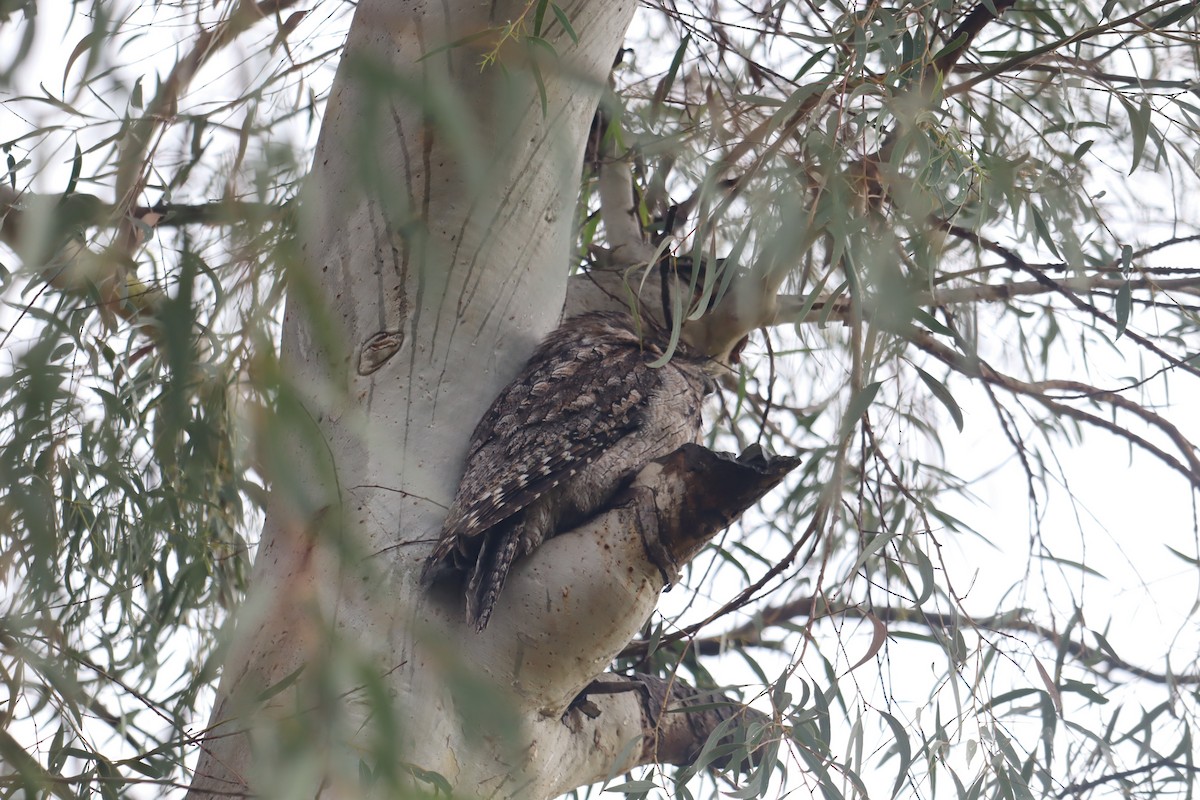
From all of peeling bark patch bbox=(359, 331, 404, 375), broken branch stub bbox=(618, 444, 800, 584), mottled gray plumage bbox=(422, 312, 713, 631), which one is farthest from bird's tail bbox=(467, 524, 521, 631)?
peeling bark patch bbox=(359, 331, 404, 375)

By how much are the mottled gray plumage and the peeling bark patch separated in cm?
15

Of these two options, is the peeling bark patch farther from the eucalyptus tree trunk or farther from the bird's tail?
the bird's tail

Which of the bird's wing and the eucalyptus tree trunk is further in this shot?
the bird's wing

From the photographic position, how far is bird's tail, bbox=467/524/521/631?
1.16 metres

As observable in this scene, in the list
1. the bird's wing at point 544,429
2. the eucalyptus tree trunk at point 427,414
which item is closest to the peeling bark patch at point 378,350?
the eucalyptus tree trunk at point 427,414

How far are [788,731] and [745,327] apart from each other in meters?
0.70

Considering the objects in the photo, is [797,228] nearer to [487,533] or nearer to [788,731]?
[487,533]

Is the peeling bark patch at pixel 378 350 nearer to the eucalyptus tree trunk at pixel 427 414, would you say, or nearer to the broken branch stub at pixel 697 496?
the eucalyptus tree trunk at pixel 427 414

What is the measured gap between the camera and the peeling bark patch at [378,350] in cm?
131

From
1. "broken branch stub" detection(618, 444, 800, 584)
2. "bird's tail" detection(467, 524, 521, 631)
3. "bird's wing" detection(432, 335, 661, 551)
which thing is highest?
"bird's wing" detection(432, 335, 661, 551)

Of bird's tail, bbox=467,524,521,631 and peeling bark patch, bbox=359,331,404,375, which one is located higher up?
peeling bark patch, bbox=359,331,404,375

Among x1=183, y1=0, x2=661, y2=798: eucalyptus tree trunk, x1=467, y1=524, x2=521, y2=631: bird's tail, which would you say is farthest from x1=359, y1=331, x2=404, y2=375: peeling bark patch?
x1=467, y1=524, x2=521, y2=631: bird's tail

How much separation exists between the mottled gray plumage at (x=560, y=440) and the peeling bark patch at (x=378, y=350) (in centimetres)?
15

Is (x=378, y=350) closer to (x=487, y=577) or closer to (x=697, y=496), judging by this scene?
(x=487, y=577)
